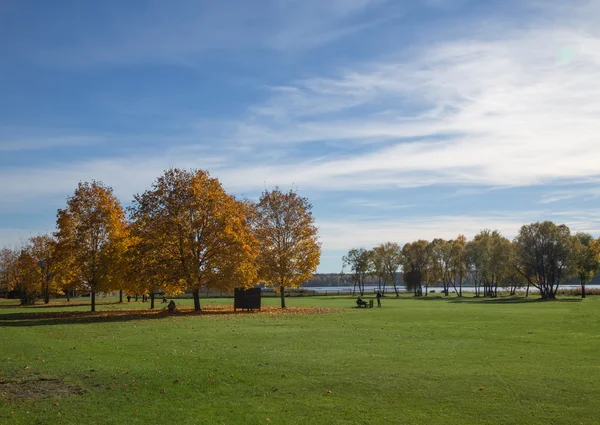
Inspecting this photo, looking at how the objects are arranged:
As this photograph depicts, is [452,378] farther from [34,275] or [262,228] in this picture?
[34,275]

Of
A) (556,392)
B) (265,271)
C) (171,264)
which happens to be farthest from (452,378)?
(265,271)

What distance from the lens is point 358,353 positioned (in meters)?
18.6

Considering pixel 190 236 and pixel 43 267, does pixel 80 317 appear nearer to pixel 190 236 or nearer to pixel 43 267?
pixel 190 236

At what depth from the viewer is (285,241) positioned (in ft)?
175

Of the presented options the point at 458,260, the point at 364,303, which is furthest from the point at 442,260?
the point at 364,303

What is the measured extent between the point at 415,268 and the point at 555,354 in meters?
105

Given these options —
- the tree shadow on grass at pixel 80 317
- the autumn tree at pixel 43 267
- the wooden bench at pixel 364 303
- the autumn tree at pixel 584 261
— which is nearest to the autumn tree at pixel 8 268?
the autumn tree at pixel 43 267

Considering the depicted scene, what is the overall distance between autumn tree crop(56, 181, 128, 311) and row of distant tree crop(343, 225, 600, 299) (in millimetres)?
63450

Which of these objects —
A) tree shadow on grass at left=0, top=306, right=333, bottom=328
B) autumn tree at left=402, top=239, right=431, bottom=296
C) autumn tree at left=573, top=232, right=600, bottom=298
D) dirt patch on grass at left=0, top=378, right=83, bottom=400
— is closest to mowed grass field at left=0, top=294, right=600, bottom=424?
dirt patch on grass at left=0, top=378, right=83, bottom=400

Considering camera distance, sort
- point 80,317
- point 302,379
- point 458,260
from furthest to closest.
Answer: point 458,260 < point 80,317 < point 302,379

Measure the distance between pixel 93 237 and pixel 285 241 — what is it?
19.4 meters

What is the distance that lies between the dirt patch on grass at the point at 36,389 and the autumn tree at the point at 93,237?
114 feet

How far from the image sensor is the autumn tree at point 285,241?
52.6 m

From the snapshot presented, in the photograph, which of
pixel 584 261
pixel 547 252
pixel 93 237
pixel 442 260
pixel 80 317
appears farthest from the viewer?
pixel 442 260
